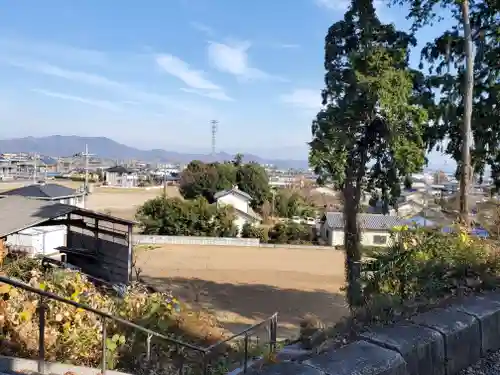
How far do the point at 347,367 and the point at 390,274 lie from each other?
322 centimetres

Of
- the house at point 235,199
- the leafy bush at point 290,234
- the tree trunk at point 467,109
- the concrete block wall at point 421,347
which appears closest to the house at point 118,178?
the house at point 235,199

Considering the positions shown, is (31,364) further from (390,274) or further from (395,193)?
(395,193)

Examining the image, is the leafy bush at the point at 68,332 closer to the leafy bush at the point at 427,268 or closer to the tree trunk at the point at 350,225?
the leafy bush at the point at 427,268

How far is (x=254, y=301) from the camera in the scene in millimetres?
18109

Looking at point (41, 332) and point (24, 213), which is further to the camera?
point (24, 213)

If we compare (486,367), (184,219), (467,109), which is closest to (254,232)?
(184,219)

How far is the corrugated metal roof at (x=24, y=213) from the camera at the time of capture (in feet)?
35.5

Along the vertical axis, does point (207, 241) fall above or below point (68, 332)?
below

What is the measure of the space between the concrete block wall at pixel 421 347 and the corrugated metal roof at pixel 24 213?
10275 millimetres

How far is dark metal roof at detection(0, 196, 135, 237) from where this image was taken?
1086 centimetres

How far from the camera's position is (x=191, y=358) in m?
6.69

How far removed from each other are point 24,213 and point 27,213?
0.34 ft

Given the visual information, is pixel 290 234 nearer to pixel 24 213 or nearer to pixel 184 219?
pixel 184 219

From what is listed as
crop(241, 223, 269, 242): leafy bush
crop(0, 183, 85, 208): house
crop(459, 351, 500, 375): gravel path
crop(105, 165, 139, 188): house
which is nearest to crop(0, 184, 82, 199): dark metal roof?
crop(0, 183, 85, 208): house
